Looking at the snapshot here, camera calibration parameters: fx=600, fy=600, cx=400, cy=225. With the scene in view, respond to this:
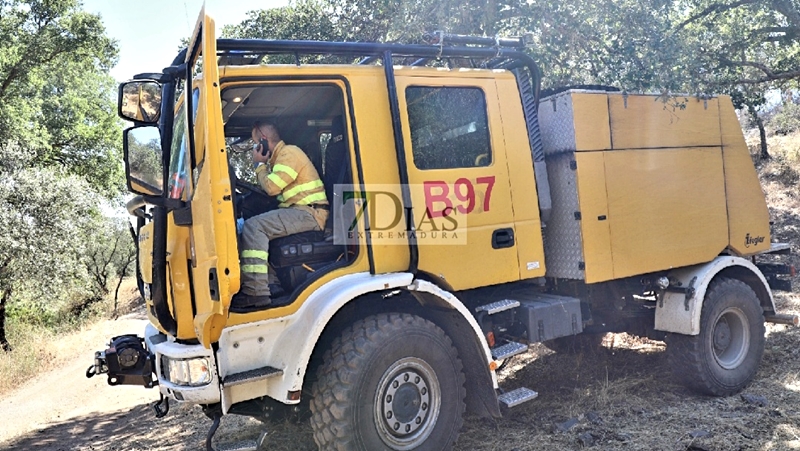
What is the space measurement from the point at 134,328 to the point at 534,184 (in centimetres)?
1522

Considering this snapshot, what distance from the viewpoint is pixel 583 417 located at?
4.64 m

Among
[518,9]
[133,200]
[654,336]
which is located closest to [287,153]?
[133,200]

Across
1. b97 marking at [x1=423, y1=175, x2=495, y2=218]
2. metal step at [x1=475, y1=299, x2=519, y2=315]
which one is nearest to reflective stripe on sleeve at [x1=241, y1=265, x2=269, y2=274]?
b97 marking at [x1=423, y1=175, x2=495, y2=218]

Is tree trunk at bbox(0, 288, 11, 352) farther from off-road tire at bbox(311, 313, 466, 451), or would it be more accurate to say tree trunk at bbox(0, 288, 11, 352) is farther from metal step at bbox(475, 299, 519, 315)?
metal step at bbox(475, 299, 519, 315)

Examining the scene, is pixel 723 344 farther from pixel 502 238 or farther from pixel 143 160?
pixel 143 160

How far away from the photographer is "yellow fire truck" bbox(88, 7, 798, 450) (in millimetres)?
3445

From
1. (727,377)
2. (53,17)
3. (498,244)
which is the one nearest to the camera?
(498,244)

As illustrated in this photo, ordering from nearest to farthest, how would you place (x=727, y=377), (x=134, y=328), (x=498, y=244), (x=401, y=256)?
1. (x=401, y=256)
2. (x=498, y=244)
3. (x=727, y=377)
4. (x=134, y=328)

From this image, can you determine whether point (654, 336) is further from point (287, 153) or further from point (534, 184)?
point (287, 153)

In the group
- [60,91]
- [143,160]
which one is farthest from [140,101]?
[60,91]

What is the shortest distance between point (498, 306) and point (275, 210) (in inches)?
66.2

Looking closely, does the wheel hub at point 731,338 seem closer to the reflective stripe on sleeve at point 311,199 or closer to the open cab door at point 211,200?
the reflective stripe on sleeve at point 311,199

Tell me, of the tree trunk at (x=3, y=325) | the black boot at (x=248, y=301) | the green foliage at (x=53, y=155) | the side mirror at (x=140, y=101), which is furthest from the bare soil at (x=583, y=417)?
the tree trunk at (x=3, y=325)

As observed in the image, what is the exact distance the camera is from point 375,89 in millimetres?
3881
